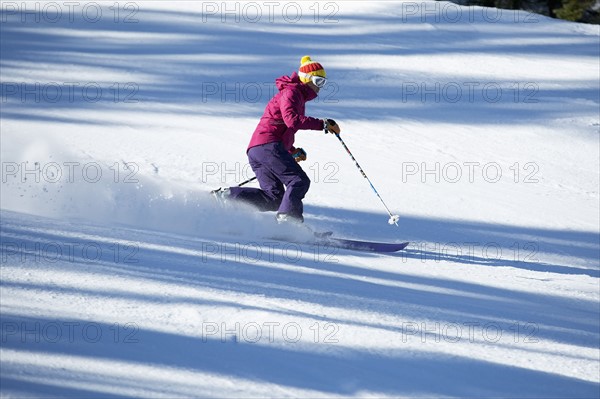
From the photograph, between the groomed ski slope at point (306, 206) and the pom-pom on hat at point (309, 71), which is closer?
the groomed ski slope at point (306, 206)

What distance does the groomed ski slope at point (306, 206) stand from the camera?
14.7 ft

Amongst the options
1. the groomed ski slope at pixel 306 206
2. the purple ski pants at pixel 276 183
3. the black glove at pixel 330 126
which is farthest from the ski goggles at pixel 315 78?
the groomed ski slope at pixel 306 206

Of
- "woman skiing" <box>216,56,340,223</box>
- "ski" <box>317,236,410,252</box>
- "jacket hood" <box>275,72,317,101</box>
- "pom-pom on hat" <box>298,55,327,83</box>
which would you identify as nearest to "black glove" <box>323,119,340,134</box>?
"woman skiing" <box>216,56,340,223</box>

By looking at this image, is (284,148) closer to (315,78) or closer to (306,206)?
(315,78)

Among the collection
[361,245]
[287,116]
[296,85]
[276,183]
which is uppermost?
[296,85]

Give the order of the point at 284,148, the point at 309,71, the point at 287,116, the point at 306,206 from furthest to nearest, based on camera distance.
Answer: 1. the point at 306,206
2. the point at 284,148
3. the point at 309,71
4. the point at 287,116

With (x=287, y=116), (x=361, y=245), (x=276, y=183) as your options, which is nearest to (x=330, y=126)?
(x=287, y=116)

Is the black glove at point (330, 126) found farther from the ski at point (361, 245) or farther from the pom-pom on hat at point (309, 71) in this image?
the ski at point (361, 245)

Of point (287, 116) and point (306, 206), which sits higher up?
point (287, 116)

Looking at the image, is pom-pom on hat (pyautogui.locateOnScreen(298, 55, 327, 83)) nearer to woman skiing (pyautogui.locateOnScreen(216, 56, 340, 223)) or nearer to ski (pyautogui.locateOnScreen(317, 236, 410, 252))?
woman skiing (pyautogui.locateOnScreen(216, 56, 340, 223))

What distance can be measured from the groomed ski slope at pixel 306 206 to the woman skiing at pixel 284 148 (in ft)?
0.76

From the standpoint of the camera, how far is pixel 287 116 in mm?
7629

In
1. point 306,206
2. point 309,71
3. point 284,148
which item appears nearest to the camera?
point 309,71

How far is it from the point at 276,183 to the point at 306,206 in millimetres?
1281
